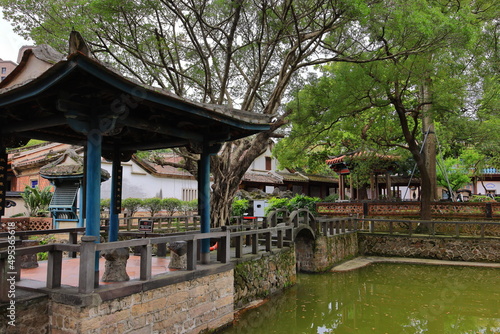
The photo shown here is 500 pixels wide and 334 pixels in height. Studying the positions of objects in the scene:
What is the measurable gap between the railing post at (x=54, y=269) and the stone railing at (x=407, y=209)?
14684 mm

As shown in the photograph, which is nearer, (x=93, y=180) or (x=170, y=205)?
(x=93, y=180)

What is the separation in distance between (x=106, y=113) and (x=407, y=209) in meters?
17.0

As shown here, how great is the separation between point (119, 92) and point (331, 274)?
10.6 metres

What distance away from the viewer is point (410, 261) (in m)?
15.5

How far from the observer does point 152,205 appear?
71.2 ft

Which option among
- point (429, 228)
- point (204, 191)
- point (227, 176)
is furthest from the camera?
point (429, 228)

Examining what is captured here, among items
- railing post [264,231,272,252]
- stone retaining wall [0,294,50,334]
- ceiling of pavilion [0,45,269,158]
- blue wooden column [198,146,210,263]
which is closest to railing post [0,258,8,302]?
stone retaining wall [0,294,50,334]

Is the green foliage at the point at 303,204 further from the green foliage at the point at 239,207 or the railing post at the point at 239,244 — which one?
the railing post at the point at 239,244

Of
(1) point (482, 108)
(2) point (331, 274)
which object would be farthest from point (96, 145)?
(1) point (482, 108)

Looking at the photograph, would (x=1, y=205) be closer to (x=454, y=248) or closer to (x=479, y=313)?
(x=479, y=313)

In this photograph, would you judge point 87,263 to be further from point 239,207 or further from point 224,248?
point 239,207

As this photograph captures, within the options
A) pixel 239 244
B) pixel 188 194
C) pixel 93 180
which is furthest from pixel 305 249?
pixel 188 194

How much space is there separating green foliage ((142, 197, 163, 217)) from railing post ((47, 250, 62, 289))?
52.8ft

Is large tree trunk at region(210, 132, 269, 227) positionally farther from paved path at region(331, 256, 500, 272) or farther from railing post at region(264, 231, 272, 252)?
paved path at region(331, 256, 500, 272)
